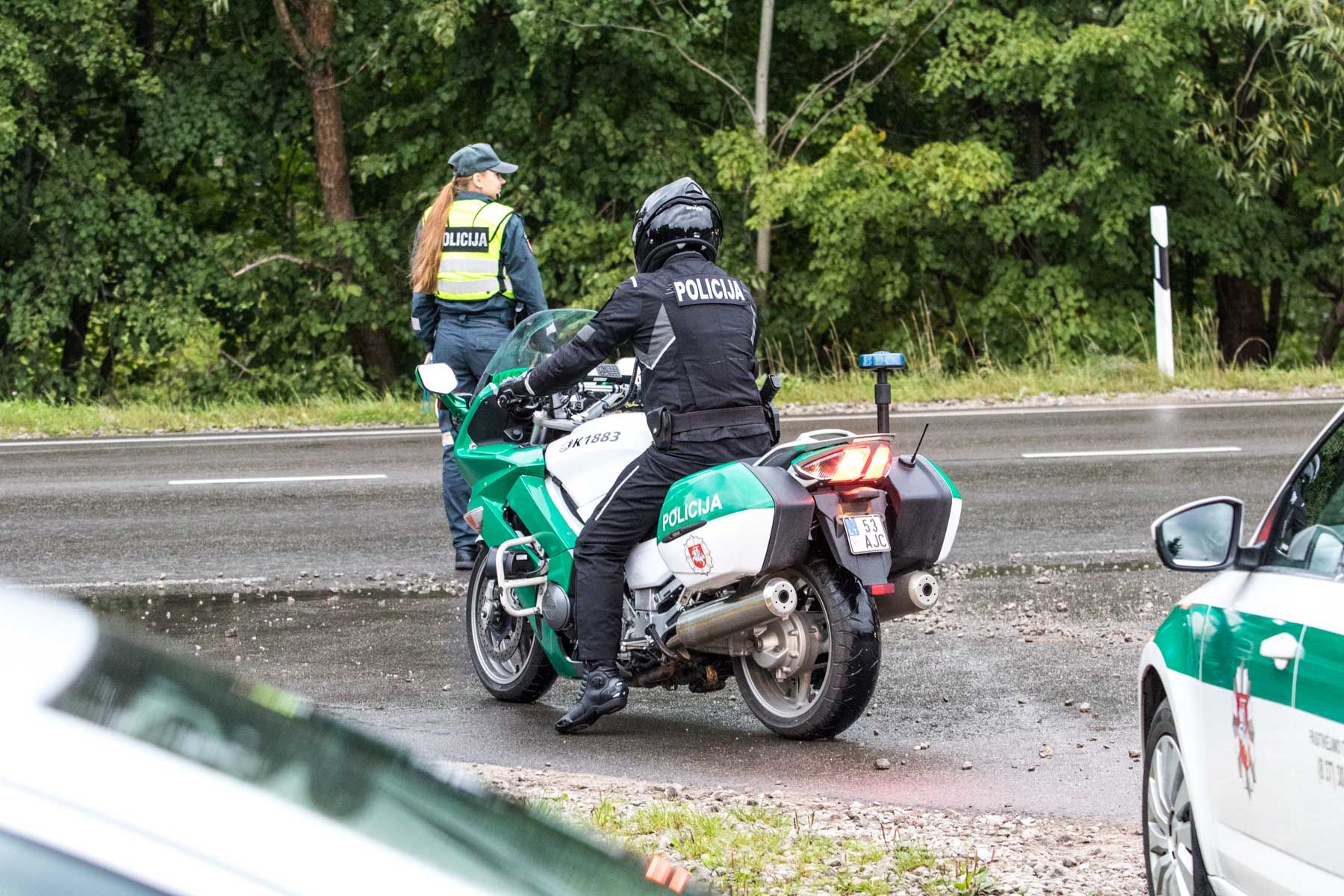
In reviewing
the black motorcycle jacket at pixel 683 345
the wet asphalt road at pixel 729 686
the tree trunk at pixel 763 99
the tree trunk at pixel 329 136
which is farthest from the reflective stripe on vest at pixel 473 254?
the tree trunk at pixel 329 136

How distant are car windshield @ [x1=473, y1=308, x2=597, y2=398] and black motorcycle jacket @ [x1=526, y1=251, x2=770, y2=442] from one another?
0.71m

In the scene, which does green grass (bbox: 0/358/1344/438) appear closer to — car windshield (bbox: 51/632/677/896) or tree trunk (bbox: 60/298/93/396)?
tree trunk (bbox: 60/298/93/396)

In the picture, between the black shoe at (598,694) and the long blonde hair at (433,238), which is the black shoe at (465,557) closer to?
the long blonde hair at (433,238)

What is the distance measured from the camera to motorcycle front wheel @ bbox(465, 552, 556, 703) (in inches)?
269

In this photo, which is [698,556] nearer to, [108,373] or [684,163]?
[684,163]

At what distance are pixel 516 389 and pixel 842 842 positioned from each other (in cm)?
A: 228

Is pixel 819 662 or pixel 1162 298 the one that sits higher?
pixel 1162 298

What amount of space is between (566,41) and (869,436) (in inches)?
573

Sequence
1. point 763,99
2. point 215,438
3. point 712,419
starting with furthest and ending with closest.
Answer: point 763,99
point 215,438
point 712,419

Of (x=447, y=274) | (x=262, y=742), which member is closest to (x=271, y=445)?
(x=447, y=274)

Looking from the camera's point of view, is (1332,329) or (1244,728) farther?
(1332,329)

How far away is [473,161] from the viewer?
9.23 metres

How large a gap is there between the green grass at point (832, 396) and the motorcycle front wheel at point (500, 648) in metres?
9.69

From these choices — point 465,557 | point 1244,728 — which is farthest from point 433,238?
point 1244,728
